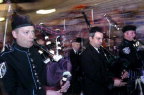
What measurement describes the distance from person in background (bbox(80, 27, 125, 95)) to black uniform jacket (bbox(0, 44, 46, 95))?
4.93 feet

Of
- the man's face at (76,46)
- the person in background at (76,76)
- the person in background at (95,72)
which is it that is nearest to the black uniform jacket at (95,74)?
the person in background at (95,72)

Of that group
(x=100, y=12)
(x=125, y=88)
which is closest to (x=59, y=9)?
(x=100, y=12)

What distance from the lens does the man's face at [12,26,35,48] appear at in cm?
250

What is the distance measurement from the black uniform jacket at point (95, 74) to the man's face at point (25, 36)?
5.48ft

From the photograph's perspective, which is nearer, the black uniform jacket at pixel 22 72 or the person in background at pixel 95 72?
the black uniform jacket at pixel 22 72

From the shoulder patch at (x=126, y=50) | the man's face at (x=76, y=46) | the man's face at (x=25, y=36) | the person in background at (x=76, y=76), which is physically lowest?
the person in background at (x=76, y=76)

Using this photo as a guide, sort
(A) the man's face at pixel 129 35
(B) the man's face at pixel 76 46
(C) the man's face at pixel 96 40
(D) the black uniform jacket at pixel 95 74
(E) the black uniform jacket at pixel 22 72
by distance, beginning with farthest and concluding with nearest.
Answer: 1. (B) the man's face at pixel 76 46
2. (A) the man's face at pixel 129 35
3. (C) the man's face at pixel 96 40
4. (D) the black uniform jacket at pixel 95 74
5. (E) the black uniform jacket at pixel 22 72

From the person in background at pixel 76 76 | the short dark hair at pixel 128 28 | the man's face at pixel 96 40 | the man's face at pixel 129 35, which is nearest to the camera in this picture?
the man's face at pixel 96 40

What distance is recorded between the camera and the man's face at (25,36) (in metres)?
2.50

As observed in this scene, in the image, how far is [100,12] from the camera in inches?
212

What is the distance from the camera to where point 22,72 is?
2527 millimetres

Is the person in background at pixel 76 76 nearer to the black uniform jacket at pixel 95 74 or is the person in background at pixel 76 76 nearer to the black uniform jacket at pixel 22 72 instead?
the black uniform jacket at pixel 95 74

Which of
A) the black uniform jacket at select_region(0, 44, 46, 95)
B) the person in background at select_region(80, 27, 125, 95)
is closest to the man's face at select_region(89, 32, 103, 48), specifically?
the person in background at select_region(80, 27, 125, 95)

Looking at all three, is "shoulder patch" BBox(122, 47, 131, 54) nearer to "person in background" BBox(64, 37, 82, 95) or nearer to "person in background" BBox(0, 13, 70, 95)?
"person in background" BBox(64, 37, 82, 95)
